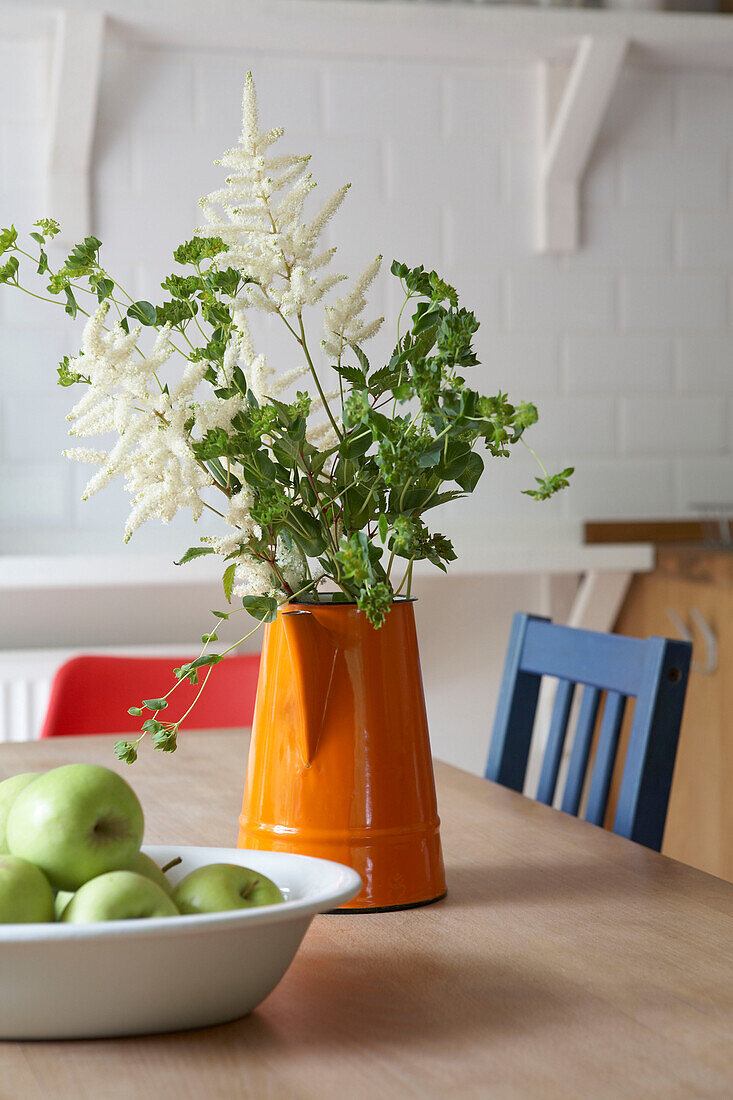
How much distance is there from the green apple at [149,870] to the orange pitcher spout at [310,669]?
0.18 m

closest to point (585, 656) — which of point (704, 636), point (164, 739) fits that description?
point (164, 739)

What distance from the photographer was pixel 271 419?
751 mm

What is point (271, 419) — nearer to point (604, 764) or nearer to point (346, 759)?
point (346, 759)

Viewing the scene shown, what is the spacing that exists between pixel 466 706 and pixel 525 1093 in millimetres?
1992

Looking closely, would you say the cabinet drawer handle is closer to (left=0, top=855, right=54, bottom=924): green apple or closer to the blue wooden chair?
the blue wooden chair

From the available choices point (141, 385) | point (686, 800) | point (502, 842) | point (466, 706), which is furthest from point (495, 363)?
point (141, 385)

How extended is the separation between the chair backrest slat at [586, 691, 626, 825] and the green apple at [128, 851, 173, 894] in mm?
641

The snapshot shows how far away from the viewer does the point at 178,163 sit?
7.64 ft

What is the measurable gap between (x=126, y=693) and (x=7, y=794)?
1.09m

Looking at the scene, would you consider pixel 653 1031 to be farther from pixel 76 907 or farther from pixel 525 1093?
pixel 76 907

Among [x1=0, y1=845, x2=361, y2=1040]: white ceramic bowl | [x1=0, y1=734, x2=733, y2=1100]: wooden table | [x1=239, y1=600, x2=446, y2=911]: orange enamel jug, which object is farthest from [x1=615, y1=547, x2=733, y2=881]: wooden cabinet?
[x1=0, y1=845, x2=361, y2=1040]: white ceramic bowl

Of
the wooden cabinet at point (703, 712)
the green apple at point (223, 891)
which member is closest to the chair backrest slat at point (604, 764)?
the green apple at point (223, 891)

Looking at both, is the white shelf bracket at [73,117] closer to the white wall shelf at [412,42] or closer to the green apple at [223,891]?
the white wall shelf at [412,42]

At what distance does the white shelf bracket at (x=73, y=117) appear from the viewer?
211 centimetres
